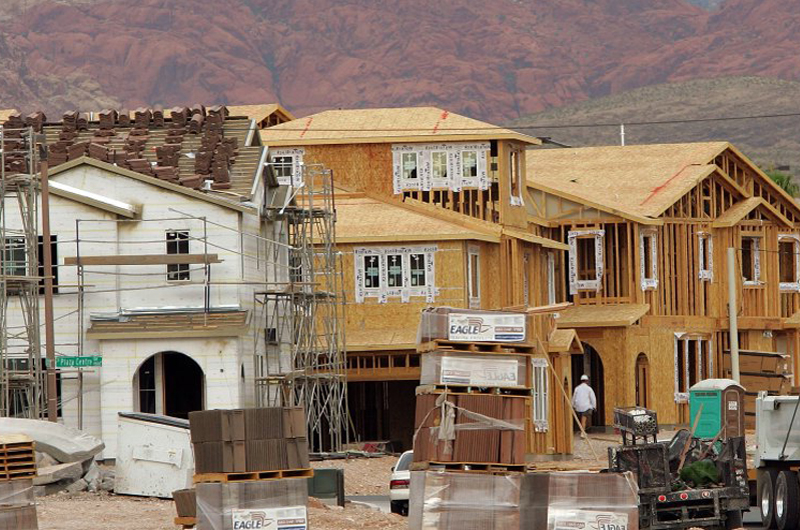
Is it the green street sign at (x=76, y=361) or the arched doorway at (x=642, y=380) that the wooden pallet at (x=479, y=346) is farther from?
the arched doorway at (x=642, y=380)

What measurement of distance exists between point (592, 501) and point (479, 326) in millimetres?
3131

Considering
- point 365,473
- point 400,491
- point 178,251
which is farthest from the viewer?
point 178,251

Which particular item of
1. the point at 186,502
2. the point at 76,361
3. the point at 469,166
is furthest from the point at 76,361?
the point at 469,166

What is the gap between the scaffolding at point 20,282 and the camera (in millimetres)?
38344

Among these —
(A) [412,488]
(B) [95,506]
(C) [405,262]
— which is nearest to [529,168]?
(C) [405,262]

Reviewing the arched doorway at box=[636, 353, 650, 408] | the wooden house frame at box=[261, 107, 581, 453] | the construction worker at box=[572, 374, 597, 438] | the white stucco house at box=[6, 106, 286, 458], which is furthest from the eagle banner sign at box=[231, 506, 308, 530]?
the arched doorway at box=[636, 353, 650, 408]

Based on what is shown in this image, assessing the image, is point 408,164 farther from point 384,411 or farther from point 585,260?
point 585,260

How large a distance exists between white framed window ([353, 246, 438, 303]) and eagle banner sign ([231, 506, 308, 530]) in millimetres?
25087

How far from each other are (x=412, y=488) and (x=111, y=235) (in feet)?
59.4

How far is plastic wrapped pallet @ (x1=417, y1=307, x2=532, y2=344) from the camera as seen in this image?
2662 cm

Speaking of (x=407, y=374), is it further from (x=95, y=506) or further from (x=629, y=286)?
(x=95, y=506)

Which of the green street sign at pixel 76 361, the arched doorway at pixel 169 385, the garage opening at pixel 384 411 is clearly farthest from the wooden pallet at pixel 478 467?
the garage opening at pixel 384 411

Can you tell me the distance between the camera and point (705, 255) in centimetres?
6091

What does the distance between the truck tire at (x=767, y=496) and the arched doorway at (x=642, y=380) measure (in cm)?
2675
